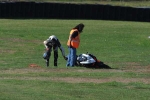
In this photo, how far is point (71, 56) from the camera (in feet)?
71.3

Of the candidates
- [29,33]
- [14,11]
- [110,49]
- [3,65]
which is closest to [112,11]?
[14,11]

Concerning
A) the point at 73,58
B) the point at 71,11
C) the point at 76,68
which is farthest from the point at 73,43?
the point at 71,11

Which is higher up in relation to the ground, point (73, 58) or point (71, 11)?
point (73, 58)

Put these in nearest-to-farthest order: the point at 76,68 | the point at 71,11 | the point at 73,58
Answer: the point at 76,68 → the point at 73,58 → the point at 71,11

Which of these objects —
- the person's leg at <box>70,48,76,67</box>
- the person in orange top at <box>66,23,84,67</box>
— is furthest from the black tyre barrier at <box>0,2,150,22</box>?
the person's leg at <box>70,48,76,67</box>

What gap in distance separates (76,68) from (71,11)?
957 inches

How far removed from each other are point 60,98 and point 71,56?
759 centimetres

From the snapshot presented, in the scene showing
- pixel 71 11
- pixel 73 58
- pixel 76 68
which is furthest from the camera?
pixel 71 11

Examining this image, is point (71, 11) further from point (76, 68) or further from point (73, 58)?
point (76, 68)

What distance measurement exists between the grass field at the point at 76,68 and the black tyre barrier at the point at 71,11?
3.05 ft

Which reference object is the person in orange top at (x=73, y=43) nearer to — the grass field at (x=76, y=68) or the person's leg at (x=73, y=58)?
the person's leg at (x=73, y=58)

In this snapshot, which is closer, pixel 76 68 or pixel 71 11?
pixel 76 68

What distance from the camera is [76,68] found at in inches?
824

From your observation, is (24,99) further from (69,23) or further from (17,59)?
(69,23)
